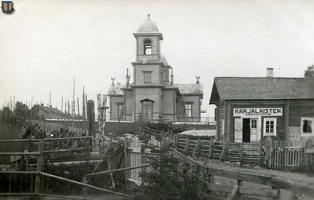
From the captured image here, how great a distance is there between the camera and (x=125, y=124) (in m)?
31.4

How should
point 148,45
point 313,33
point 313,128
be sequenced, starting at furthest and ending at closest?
point 148,45, point 313,128, point 313,33

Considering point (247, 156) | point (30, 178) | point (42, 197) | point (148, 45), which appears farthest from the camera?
point (148, 45)

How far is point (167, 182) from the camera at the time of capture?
6926mm

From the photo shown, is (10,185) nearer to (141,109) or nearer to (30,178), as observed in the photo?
(30,178)

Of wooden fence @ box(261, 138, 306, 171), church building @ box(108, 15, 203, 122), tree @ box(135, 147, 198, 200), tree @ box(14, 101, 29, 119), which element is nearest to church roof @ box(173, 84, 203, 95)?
church building @ box(108, 15, 203, 122)

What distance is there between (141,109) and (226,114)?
49.3 ft

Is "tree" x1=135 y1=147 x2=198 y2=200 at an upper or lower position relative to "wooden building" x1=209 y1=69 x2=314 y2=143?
lower

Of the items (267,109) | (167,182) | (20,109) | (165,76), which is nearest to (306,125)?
(267,109)

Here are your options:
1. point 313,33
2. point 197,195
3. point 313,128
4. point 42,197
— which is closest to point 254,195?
point 197,195

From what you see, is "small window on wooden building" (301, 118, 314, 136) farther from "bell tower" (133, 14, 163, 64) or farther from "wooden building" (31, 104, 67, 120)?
"bell tower" (133, 14, 163, 64)

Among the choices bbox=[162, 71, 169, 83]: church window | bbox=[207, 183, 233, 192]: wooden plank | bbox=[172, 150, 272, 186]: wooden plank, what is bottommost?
bbox=[207, 183, 233, 192]: wooden plank

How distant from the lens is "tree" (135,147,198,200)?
6836 mm

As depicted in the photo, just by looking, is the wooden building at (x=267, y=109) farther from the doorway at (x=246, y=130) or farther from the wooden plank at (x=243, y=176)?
the wooden plank at (x=243, y=176)

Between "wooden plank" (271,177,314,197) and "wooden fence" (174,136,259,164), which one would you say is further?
"wooden fence" (174,136,259,164)
